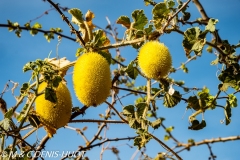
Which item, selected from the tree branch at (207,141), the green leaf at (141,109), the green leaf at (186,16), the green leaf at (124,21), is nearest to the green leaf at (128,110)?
the green leaf at (141,109)

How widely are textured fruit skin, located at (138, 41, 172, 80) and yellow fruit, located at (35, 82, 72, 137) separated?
0.23 meters

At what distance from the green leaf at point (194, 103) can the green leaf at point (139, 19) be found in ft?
1.20

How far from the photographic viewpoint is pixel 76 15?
1128 mm

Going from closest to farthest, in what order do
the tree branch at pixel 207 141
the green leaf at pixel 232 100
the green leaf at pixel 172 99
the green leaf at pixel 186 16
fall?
the green leaf at pixel 172 99 → the green leaf at pixel 232 100 → the green leaf at pixel 186 16 → the tree branch at pixel 207 141

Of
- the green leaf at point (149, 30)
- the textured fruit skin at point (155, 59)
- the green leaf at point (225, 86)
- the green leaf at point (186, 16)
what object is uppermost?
the green leaf at point (186, 16)

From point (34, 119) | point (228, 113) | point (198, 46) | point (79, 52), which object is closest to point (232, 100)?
point (228, 113)

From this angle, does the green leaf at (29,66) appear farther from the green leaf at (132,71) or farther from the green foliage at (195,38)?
the green foliage at (195,38)

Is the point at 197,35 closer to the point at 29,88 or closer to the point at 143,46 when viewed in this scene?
the point at 143,46

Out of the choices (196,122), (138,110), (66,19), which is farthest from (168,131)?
(66,19)

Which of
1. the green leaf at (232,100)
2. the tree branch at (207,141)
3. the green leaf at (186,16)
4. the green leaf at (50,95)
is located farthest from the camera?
the tree branch at (207,141)

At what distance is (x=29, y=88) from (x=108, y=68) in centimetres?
26

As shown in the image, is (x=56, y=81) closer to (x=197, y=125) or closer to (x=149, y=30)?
(x=149, y=30)

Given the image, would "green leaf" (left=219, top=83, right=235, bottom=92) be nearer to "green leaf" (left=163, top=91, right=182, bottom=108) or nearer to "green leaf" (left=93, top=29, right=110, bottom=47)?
"green leaf" (left=163, top=91, right=182, bottom=108)

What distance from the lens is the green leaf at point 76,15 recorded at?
1.11 metres
